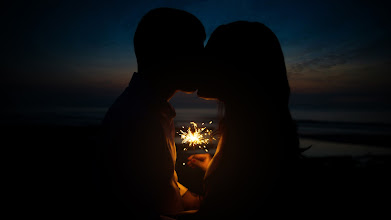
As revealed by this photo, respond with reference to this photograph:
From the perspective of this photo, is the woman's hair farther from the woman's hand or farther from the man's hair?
the woman's hand

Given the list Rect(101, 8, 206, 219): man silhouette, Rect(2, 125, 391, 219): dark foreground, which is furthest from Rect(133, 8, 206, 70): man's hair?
Rect(2, 125, 391, 219): dark foreground

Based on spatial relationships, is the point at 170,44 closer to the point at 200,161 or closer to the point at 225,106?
the point at 225,106

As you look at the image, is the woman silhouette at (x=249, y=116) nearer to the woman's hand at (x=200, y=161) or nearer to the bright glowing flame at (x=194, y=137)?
the woman's hand at (x=200, y=161)

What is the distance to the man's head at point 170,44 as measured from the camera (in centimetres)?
211

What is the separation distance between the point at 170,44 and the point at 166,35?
115 mm

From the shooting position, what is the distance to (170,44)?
6.88ft

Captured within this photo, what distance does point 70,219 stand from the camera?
14.2 feet

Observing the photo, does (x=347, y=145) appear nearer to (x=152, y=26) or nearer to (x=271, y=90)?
(x=271, y=90)

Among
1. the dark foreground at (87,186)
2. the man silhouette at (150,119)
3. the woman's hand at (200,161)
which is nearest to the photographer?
the man silhouette at (150,119)

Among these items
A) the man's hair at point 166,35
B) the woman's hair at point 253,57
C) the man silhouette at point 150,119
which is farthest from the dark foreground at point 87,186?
the man's hair at point 166,35

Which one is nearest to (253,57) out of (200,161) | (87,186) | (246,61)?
(246,61)

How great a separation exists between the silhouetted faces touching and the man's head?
198mm

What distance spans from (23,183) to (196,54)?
23.9 ft

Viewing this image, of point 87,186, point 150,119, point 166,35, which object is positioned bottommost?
point 87,186
